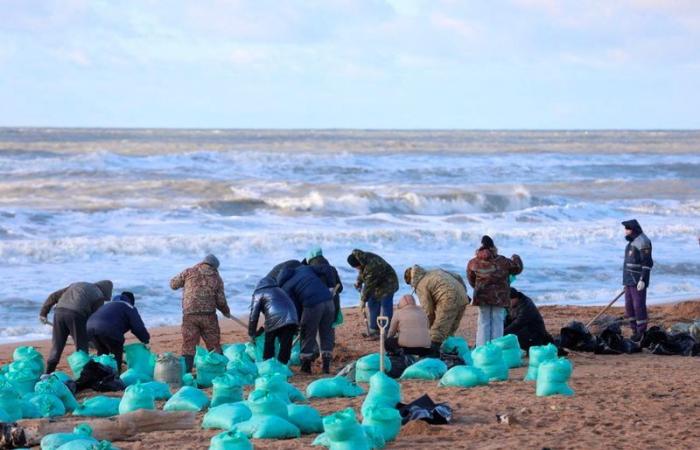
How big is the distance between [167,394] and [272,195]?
93.7 feet

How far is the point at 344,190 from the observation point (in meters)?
40.0

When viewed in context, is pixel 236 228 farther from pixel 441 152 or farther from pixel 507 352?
pixel 441 152

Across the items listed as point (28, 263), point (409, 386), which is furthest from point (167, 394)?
point (28, 263)

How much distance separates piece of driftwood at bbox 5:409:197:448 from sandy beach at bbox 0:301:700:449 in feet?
0.35

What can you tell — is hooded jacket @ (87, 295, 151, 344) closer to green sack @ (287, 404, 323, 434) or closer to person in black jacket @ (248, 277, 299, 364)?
person in black jacket @ (248, 277, 299, 364)

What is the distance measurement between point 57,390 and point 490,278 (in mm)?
4573

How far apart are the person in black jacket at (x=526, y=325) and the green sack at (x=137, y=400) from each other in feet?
15.3

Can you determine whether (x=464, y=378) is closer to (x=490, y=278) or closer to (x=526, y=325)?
(x=490, y=278)

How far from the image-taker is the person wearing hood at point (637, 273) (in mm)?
13250

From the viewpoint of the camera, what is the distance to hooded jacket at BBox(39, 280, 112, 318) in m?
11.0

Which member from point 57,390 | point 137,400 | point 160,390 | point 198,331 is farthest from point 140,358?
point 137,400

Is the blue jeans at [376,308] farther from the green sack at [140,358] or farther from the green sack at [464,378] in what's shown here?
the green sack at [464,378]

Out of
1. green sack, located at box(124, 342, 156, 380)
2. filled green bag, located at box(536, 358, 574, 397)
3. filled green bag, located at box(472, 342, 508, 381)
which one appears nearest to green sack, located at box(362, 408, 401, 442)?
filled green bag, located at box(536, 358, 574, 397)

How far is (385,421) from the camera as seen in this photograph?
718 centimetres
